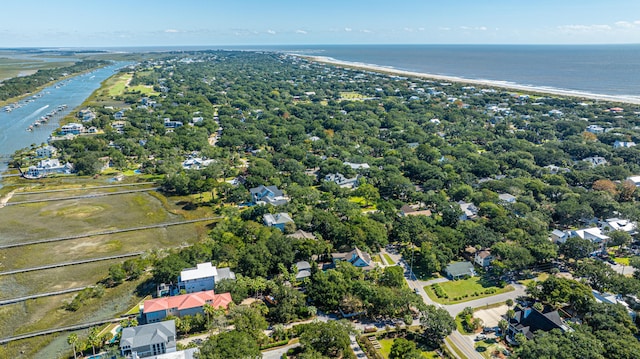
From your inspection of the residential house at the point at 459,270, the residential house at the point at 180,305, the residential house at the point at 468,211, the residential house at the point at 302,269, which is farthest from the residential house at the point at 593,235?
the residential house at the point at 180,305

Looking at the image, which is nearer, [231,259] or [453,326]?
[453,326]

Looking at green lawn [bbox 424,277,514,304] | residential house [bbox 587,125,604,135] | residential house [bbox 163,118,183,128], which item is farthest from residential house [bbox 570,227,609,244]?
residential house [bbox 163,118,183,128]

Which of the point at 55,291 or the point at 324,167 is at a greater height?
the point at 324,167

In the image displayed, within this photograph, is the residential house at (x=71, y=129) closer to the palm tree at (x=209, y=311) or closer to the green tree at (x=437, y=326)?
the palm tree at (x=209, y=311)

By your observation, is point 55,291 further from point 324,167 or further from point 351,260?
point 324,167

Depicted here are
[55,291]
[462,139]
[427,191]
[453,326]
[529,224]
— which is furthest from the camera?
[462,139]

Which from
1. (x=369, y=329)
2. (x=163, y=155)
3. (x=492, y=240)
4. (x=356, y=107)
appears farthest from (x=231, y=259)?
(x=356, y=107)

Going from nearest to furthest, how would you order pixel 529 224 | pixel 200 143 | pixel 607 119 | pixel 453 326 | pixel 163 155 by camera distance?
1. pixel 453 326
2. pixel 529 224
3. pixel 163 155
4. pixel 200 143
5. pixel 607 119

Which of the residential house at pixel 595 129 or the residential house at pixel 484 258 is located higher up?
the residential house at pixel 595 129
